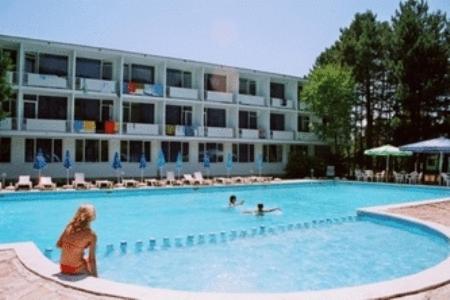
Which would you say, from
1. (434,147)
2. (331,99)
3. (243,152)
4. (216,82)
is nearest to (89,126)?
(216,82)

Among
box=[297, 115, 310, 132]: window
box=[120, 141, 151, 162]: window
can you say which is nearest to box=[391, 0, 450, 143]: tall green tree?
box=[297, 115, 310, 132]: window

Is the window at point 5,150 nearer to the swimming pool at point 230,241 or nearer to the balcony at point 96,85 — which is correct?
the balcony at point 96,85

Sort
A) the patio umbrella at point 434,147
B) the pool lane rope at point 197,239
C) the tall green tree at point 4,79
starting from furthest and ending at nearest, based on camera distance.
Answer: the patio umbrella at point 434,147, the tall green tree at point 4,79, the pool lane rope at point 197,239

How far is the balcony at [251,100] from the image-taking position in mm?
32500

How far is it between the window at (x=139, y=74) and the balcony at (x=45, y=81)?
4258 millimetres

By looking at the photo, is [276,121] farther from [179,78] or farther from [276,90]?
[179,78]

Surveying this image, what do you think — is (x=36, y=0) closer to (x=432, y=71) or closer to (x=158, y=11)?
(x=158, y=11)

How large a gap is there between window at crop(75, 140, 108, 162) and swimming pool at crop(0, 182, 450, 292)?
6333 millimetres

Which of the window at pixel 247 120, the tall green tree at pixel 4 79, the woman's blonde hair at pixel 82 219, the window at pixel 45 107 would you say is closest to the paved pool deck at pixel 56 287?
the woman's blonde hair at pixel 82 219

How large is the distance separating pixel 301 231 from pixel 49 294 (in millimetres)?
9108

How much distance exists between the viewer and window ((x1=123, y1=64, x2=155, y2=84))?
28.4 m

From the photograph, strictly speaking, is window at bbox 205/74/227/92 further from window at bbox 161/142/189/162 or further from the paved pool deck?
the paved pool deck

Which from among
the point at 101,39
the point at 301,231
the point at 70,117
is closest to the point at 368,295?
the point at 301,231

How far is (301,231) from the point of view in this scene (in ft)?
43.4
